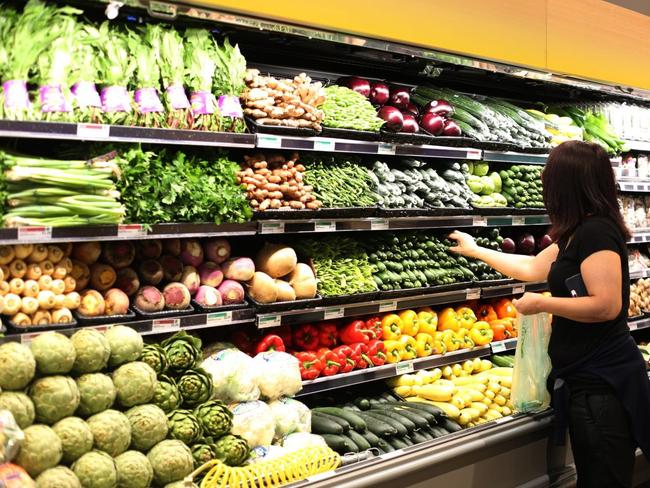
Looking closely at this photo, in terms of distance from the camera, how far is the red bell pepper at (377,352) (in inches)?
171

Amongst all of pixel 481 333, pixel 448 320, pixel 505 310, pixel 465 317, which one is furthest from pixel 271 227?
pixel 505 310

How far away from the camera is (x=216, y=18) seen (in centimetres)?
321

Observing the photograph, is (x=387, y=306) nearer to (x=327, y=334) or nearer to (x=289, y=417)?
(x=327, y=334)

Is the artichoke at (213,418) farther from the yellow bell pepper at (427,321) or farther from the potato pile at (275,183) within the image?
the yellow bell pepper at (427,321)

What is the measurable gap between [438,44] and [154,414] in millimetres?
2552

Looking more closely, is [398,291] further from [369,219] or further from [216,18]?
[216,18]

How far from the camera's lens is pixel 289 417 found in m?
3.64

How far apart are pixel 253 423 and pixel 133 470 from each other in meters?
0.80

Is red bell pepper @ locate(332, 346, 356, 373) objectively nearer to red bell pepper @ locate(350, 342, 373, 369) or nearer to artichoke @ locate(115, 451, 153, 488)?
red bell pepper @ locate(350, 342, 373, 369)

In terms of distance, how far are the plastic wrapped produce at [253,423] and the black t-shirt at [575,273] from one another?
60.7 inches

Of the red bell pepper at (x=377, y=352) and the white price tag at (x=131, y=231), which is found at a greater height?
the white price tag at (x=131, y=231)

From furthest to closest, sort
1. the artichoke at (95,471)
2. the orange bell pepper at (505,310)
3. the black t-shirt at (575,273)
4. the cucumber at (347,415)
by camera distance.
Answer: the orange bell pepper at (505,310), the cucumber at (347,415), the black t-shirt at (575,273), the artichoke at (95,471)

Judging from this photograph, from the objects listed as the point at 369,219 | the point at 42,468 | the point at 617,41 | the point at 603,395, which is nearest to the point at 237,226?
the point at 369,219

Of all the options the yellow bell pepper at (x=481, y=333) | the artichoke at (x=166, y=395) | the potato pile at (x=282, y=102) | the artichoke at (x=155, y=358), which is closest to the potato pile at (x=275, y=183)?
the potato pile at (x=282, y=102)
